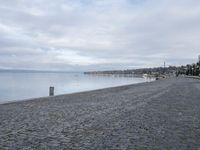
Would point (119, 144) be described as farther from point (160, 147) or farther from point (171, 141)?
point (171, 141)

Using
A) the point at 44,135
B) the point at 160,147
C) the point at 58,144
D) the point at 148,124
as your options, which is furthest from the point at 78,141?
the point at 148,124

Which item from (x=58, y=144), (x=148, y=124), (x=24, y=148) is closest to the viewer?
(x=24, y=148)

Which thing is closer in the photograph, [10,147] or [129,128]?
[10,147]

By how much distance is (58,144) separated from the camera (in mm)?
7359

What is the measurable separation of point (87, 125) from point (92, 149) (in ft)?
11.1

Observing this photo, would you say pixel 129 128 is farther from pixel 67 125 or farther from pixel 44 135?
pixel 44 135

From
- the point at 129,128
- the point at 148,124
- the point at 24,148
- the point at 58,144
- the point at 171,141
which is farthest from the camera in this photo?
the point at 148,124

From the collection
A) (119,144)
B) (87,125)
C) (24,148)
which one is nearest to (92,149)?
(119,144)

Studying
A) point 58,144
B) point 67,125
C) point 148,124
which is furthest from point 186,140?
point 67,125

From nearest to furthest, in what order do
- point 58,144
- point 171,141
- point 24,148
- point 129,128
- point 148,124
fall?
point 24,148
point 58,144
point 171,141
point 129,128
point 148,124

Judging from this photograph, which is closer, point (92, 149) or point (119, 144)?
point (92, 149)

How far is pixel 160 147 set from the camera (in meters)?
7.27

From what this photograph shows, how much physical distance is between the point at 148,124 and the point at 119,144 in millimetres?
3427

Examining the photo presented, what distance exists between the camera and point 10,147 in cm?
701
